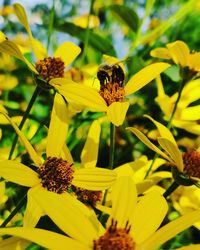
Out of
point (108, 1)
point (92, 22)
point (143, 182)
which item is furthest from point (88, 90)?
point (108, 1)

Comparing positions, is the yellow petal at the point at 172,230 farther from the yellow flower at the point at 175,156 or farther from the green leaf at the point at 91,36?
the green leaf at the point at 91,36

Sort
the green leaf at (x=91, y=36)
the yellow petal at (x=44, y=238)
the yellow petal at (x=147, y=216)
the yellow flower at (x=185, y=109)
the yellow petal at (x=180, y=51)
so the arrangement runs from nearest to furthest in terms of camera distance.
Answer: the yellow petal at (x=44, y=238)
the yellow petal at (x=147, y=216)
the yellow petal at (x=180, y=51)
the yellow flower at (x=185, y=109)
the green leaf at (x=91, y=36)

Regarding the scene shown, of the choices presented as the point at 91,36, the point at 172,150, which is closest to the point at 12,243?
the point at 172,150

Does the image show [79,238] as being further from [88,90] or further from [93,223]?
[88,90]

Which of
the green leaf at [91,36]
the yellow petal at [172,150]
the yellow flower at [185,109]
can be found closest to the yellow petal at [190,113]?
the yellow flower at [185,109]

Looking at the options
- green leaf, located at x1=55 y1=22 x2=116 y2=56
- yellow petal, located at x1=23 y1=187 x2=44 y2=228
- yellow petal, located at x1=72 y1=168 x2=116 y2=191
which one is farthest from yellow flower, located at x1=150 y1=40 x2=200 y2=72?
yellow petal, located at x1=23 y1=187 x2=44 y2=228

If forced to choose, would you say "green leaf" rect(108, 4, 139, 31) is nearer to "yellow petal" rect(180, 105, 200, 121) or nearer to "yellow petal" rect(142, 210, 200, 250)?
"yellow petal" rect(180, 105, 200, 121)
